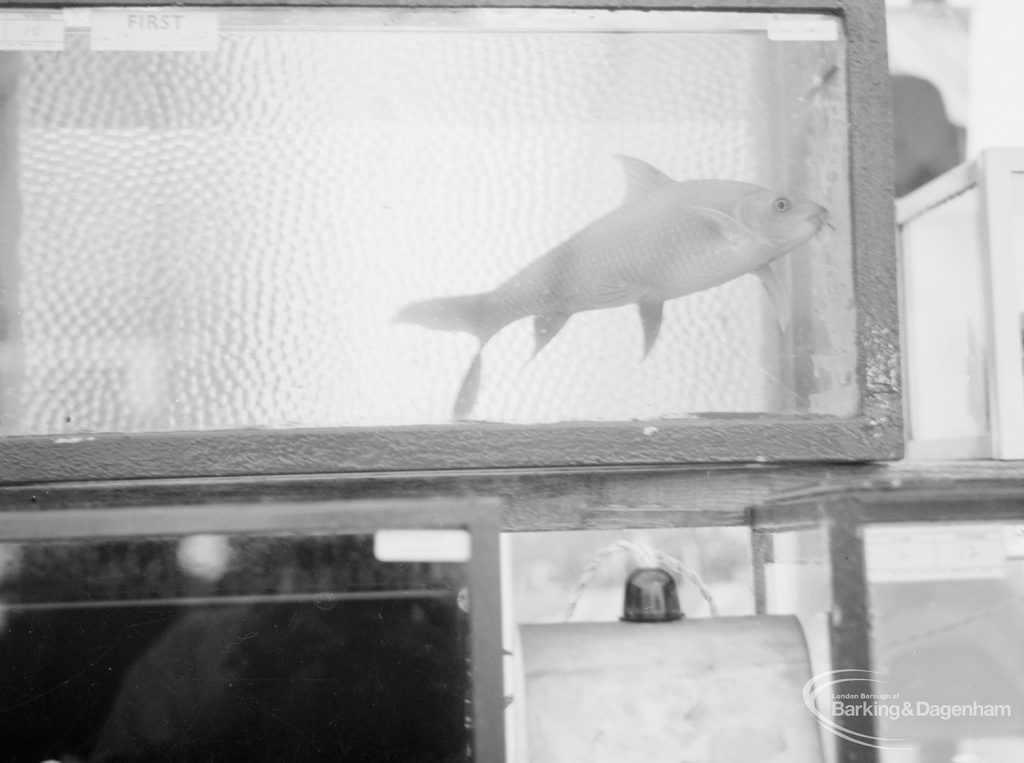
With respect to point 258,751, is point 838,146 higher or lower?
higher

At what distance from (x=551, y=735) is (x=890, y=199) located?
49 centimetres

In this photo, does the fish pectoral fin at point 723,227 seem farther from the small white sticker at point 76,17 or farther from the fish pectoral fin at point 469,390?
the small white sticker at point 76,17

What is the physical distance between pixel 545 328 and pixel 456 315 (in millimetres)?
72

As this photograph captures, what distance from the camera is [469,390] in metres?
0.73

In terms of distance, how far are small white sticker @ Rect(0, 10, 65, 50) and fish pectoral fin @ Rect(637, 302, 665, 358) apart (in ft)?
1.68

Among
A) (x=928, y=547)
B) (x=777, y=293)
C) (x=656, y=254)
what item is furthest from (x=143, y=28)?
(x=928, y=547)

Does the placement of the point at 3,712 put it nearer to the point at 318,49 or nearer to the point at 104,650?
the point at 104,650

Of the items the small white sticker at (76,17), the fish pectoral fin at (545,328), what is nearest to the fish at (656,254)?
the fish pectoral fin at (545,328)

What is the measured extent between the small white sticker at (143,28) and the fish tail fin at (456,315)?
0.28m

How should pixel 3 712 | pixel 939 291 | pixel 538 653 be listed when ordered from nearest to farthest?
1. pixel 3 712
2. pixel 538 653
3. pixel 939 291

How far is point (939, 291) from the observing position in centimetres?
89

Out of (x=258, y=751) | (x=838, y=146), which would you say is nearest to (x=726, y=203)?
(x=838, y=146)

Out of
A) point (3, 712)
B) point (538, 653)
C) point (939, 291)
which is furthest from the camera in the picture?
point (939, 291)

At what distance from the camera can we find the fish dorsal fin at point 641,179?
0.76 meters
